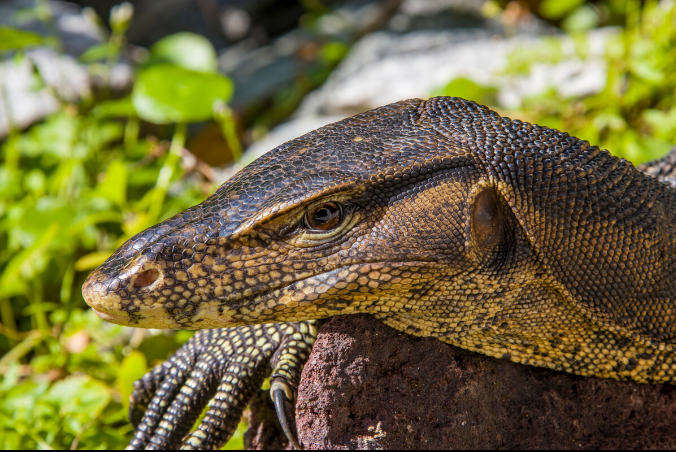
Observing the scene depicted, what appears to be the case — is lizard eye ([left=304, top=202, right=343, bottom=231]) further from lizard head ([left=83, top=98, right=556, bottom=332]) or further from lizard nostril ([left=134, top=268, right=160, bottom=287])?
lizard nostril ([left=134, top=268, right=160, bottom=287])

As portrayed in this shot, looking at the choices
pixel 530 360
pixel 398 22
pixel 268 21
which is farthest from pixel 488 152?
pixel 268 21

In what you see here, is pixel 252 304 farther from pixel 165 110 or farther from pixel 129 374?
pixel 165 110

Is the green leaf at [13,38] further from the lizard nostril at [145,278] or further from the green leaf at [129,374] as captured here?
the lizard nostril at [145,278]

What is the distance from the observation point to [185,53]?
18.1 ft

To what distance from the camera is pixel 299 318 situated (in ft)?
6.64

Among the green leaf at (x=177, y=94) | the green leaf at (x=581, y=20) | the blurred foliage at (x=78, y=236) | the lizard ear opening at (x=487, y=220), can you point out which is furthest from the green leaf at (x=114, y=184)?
the green leaf at (x=581, y=20)

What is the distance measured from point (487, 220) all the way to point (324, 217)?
541 mm

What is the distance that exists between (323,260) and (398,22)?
671cm

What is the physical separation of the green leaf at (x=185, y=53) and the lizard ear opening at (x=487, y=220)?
3.94 metres

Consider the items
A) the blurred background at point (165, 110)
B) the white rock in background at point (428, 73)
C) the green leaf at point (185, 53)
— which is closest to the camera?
the blurred background at point (165, 110)

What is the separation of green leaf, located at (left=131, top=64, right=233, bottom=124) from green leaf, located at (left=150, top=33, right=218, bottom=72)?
0.84 metres

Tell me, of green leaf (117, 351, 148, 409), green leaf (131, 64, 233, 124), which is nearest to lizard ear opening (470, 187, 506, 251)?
green leaf (117, 351, 148, 409)

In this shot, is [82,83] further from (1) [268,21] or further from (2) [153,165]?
(1) [268,21]

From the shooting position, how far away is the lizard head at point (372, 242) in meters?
1.95
